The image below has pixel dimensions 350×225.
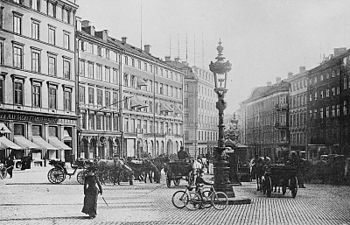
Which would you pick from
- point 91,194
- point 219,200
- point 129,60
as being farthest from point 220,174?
point 129,60

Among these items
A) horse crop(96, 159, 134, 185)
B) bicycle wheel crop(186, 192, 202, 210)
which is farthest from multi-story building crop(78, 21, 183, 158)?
bicycle wheel crop(186, 192, 202, 210)

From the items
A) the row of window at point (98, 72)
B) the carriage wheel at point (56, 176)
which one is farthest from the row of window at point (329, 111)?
the carriage wheel at point (56, 176)

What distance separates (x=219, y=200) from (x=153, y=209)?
2.01 metres

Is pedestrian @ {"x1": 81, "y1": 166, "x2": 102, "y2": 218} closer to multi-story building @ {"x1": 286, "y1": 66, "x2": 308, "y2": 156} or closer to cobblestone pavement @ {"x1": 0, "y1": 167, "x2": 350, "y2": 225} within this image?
cobblestone pavement @ {"x1": 0, "y1": 167, "x2": 350, "y2": 225}

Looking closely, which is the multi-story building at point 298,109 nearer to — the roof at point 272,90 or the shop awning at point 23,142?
the roof at point 272,90

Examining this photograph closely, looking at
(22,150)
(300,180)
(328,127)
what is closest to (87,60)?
(22,150)

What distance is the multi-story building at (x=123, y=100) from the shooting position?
51.0 metres

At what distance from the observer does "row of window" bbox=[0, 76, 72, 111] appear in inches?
1442

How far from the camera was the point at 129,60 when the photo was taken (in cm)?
5959

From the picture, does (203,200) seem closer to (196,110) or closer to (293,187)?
(293,187)

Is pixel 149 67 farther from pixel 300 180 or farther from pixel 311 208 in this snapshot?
pixel 311 208

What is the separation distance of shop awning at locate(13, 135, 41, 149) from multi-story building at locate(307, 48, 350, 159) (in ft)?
75.3

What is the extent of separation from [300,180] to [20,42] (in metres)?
23.8

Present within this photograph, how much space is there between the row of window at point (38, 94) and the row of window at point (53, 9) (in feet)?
18.7
